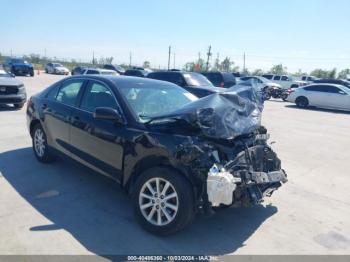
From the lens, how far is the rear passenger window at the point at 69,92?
204 inches

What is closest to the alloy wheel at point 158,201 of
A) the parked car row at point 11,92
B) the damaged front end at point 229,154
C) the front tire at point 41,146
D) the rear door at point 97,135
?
the damaged front end at point 229,154

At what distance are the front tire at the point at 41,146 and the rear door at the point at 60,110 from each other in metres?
0.19

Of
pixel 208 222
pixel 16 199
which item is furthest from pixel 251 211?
pixel 16 199

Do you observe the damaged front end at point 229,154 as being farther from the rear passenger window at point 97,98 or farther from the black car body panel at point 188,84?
the black car body panel at point 188,84

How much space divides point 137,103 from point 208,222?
1.72 metres

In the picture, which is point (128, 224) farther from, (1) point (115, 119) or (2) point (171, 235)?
(1) point (115, 119)

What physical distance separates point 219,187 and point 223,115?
0.96 metres

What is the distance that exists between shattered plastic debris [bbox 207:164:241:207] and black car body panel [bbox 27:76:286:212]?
0.10 metres

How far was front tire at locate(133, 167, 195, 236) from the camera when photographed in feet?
11.4

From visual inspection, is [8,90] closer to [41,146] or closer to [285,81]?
[41,146]

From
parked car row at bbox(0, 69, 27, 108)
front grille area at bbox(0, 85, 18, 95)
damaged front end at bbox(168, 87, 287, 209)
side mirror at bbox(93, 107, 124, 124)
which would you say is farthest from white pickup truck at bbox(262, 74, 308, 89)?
side mirror at bbox(93, 107, 124, 124)

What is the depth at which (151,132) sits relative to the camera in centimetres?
385

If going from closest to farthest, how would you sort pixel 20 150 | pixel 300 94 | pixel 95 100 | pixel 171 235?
pixel 171 235 → pixel 95 100 → pixel 20 150 → pixel 300 94

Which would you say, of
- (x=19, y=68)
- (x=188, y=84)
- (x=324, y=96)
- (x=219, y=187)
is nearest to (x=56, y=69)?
(x=19, y=68)
